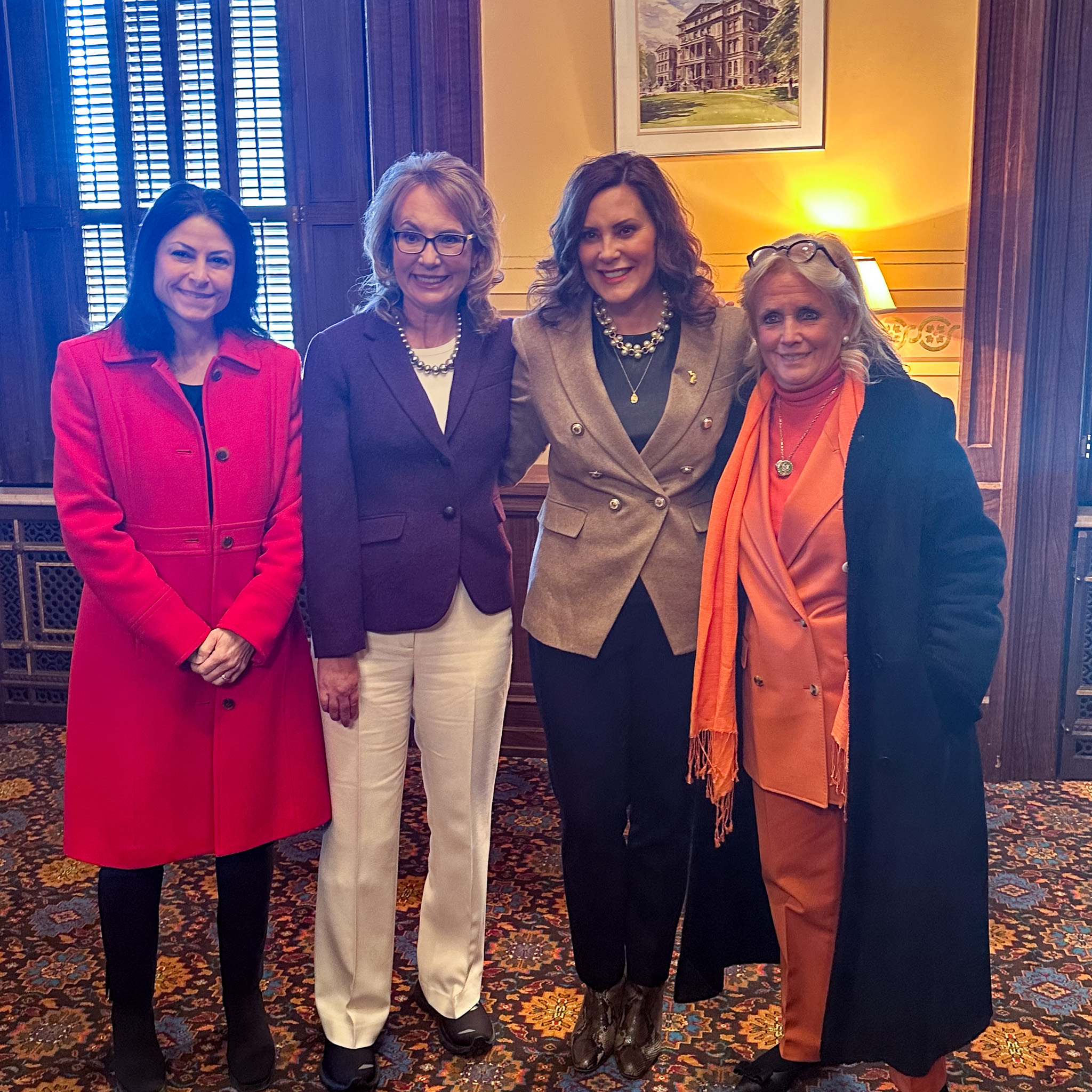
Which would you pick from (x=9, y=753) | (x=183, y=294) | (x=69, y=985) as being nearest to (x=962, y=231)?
(x=183, y=294)

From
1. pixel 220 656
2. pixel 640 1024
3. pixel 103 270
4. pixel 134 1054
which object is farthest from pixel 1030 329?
pixel 103 270

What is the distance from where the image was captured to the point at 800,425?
1744 mm

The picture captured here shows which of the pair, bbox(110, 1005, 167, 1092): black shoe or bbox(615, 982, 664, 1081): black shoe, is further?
Result: bbox(615, 982, 664, 1081): black shoe

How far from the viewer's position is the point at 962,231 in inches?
130

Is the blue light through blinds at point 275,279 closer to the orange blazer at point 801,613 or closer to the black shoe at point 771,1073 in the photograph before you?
the orange blazer at point 801,613

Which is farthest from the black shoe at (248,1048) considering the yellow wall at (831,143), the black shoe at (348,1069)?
the yellow wall at (831,143)

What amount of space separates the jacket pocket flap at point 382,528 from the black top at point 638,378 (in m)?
0.45

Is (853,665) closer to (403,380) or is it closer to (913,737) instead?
(913,737)

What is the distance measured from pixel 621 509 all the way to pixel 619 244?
482 mm

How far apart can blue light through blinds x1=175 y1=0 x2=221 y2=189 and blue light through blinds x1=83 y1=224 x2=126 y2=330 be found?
0.42 m

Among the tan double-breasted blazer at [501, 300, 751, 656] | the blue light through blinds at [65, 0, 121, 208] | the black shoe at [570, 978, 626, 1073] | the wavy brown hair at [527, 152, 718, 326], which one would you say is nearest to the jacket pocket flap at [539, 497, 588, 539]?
the tan double-breasted blazer at [501, 300, 751, 656]

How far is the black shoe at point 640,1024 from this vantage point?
2.00 m

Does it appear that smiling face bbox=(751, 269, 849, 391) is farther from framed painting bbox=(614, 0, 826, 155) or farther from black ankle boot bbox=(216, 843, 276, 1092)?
framed painting bbox=(614, 0, 826, 155)

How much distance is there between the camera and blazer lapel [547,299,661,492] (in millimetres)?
1812
